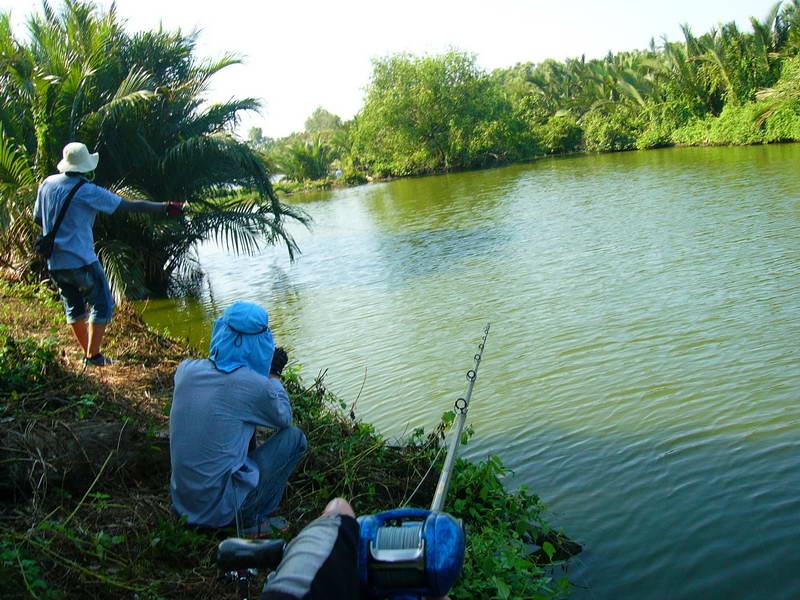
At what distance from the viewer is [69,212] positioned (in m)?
6.56

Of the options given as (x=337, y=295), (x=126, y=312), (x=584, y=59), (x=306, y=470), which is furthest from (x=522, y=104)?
(x=306, y=470)

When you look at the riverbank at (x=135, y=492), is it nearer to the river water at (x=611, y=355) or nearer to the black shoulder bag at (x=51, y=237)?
the river water at (x=611, y=355)

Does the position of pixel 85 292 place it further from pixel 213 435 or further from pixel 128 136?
pixel 128 136

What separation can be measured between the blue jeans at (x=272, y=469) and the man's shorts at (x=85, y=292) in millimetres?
3075

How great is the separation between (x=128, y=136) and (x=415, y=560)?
45.3 ft

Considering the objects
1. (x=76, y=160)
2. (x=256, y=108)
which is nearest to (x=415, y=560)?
(x=76, y=160)

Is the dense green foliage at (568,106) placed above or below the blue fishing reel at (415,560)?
above

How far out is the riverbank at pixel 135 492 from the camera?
368cm

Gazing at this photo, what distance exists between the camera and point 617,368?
7.79 meters

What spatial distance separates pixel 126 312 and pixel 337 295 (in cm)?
549

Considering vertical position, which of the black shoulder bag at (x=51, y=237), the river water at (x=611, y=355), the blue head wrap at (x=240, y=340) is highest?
the black shoulder bag at (x=51, y=237)

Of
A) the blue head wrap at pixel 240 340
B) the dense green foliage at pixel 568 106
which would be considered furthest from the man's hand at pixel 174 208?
the dense green foliage at pixel 568 106

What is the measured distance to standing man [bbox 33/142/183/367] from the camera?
6535 mm

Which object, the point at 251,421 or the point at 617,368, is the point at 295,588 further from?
the point at 617,368
